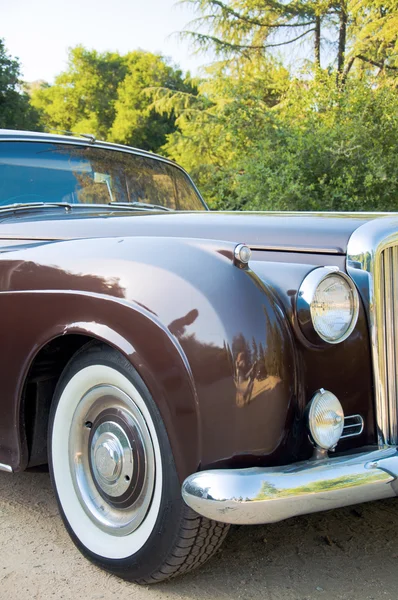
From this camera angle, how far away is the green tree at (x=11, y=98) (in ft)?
76.2

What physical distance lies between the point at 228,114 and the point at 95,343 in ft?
39.5

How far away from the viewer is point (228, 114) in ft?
44.3

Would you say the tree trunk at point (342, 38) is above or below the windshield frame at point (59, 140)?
above

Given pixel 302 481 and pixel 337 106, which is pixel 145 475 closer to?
pixel 302 481

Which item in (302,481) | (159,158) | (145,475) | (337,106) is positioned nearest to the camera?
(302,481)

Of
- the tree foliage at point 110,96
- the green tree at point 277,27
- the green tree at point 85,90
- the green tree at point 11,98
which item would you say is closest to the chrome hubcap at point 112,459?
the green tree at point 277,27

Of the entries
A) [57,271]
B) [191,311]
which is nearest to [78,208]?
[57,271]

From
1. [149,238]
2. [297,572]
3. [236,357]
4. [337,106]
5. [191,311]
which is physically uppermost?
[337,106]

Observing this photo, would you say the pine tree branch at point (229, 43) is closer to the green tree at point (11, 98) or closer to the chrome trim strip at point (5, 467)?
the green tree at point (11, 98)

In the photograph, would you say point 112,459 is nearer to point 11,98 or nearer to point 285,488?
point 285,488

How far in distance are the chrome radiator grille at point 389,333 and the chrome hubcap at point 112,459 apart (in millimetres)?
793

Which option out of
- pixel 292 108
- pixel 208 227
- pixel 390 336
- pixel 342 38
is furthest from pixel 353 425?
pixel 342 38

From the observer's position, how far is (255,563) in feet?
7.42

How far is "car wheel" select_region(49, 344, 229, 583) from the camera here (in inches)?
77.9
